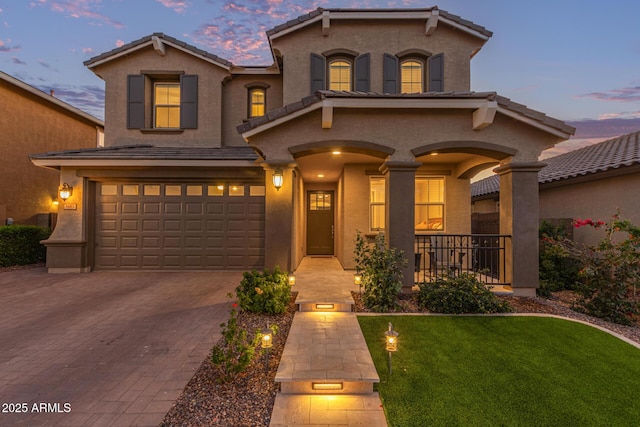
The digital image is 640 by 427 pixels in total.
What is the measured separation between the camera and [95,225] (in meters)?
9.49

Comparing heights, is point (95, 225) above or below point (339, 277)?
above

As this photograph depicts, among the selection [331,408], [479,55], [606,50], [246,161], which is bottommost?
[331,408]

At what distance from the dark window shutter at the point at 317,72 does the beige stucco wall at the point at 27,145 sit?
42.7 feet

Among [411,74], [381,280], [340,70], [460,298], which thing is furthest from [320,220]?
[460,298]

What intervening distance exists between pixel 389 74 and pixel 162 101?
8.58 meters

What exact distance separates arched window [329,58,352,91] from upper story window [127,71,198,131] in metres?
5.18

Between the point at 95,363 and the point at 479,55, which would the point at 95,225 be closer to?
the point at 95,363

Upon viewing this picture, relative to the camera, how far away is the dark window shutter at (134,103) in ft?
34.9

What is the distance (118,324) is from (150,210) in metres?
5.35

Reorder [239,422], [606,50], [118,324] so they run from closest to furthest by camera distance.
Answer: [239,422] → [118,324] → [606,50]

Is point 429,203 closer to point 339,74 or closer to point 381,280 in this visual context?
point 381,280

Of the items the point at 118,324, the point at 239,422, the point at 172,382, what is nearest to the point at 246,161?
the point at 118,324

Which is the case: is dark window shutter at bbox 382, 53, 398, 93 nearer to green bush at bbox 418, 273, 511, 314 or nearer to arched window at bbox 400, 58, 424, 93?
arched window at bbox 400, 58, 424, 93

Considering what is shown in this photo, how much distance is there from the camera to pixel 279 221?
22.0 feet
